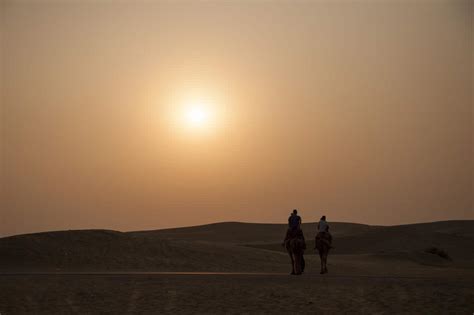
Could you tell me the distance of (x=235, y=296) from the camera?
30.7 metres

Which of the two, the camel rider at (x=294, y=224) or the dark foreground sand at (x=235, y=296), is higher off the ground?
the camel rider at (x=294, y=224)

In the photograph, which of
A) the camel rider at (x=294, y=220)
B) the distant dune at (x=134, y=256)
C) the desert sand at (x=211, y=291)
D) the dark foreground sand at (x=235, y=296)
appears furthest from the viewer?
the distant dune at (x=134, y=256)

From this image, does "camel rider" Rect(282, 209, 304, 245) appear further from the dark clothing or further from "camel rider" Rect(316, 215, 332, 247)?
"camel rider" Rect(316, 215, 332, 247)

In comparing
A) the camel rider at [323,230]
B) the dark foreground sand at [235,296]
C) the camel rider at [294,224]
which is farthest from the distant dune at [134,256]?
the dark foreground sand at [235,296]

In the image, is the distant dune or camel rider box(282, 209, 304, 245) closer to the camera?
camel rider box(282, 209, 304, 245)

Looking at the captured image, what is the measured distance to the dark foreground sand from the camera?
2909cm

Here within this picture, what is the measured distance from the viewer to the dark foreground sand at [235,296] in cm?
2909

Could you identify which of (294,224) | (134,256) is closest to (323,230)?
(294,224)

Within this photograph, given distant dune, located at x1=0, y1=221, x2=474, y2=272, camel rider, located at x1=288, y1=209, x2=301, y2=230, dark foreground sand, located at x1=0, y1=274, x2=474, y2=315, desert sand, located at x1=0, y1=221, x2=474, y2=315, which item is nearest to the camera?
dark foreground sand, located at x1=0, y1=274, x2=474, y2=315

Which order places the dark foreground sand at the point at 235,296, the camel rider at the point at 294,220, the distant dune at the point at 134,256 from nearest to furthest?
the dark foreground sand at the point at 235,296
the camel rider at the point at 294,220
the distant dune at the point at 134,256

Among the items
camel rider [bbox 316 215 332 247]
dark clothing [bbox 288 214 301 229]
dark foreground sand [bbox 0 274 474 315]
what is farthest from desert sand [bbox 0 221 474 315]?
dark clothing [bbox 288 214 301 229]

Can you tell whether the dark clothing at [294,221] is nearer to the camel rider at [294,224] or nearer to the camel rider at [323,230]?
the camel rider at [294,224]

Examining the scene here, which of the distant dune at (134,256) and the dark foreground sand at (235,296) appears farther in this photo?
the distant dune at (134,256)

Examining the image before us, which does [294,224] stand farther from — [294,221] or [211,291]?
[211,291]
